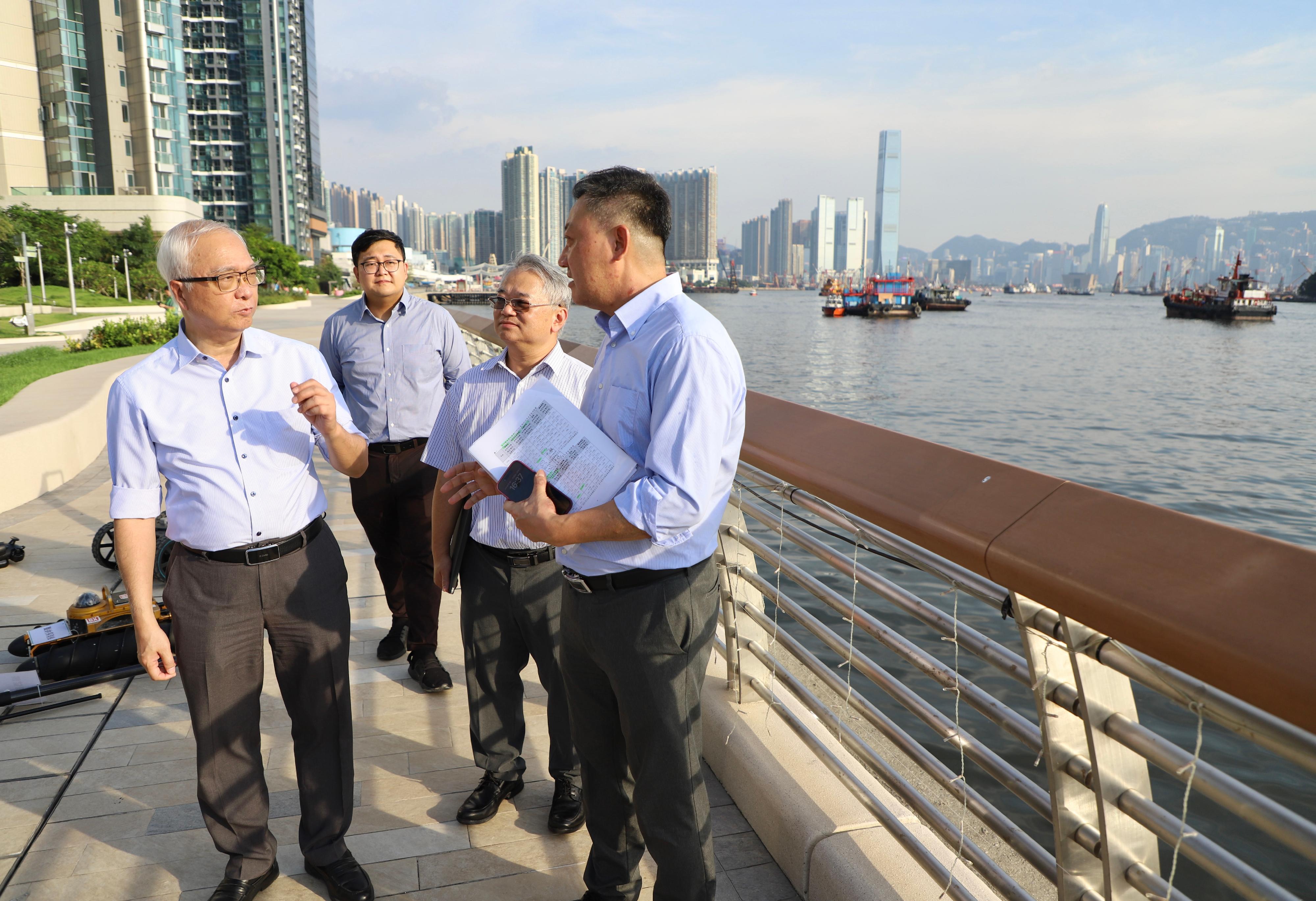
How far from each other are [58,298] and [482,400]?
43942 mm

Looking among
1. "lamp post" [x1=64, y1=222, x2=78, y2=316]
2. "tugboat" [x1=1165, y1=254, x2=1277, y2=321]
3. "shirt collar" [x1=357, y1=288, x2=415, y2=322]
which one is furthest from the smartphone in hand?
"tugboat" [x1=1165, y1=254, x2=1277, y2=321]

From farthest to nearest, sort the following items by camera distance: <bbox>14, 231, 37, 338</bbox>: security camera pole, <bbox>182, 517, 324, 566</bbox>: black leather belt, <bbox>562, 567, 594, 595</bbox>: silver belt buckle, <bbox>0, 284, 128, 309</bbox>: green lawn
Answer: <bbox>0, 284, 128, 309</bbox>: green lawn, <bbox>14, 231, 37, 338</bbox>: security camera pole, <bbox>182, 517, 324, 566</bbox>: black leather belt, <bbox>562, 567, 594, 595</bbox>: silver belt buckle

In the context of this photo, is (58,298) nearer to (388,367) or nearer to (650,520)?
(388,367)

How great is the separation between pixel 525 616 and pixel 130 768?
1.51m

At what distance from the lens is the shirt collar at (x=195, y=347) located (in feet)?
7.20

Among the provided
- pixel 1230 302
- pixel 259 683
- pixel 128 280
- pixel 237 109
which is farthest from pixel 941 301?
pixel 259 683

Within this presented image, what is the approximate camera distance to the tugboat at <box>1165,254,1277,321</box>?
82.8 m

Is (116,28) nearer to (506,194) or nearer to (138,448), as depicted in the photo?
(138,448)

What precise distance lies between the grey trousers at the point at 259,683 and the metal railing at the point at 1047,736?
4.03ft

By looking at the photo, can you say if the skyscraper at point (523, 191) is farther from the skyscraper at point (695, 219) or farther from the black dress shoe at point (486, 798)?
the black dress shoe at point (486, 798)

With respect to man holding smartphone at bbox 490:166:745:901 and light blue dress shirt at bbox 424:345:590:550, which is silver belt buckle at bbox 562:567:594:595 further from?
light blue dress shirt at bbox 424:345:590:550

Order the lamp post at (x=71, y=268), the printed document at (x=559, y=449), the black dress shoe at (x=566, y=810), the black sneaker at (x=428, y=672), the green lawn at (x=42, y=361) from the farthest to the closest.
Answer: the lamp post at (x=71, y=268), the green lawn at (x=42, y=361), the black sneaker at (x=428, y=672), the black dress shoe at (x=566, y=810), the printed document at (x=559, y=449)

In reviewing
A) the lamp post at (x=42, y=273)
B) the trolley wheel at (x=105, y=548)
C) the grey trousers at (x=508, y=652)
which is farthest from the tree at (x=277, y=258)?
the grey trousers at (x=508, y=652)

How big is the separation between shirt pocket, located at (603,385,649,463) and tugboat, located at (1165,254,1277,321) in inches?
3863
